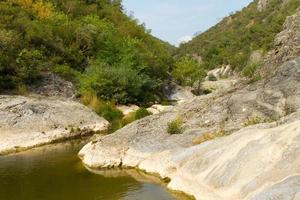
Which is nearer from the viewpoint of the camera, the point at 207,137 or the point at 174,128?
the point at 207,137

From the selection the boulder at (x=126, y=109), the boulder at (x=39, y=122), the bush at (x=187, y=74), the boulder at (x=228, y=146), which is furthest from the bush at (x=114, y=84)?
the bush at (x=187, y=74)

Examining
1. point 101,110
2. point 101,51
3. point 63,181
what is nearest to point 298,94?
point 63,181

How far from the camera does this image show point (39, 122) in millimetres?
48438

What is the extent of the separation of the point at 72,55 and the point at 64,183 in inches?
1815

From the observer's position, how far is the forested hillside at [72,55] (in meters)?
63.1

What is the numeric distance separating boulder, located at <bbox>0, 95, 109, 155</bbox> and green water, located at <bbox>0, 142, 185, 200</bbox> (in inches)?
224

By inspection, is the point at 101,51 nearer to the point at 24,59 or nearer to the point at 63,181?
the point at 24,59

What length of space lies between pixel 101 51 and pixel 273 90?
45729mm

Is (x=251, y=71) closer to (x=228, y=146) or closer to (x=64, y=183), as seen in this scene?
(x=228, y=146)

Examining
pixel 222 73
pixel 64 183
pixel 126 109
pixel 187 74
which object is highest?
pixel 187 74

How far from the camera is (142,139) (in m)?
37.1

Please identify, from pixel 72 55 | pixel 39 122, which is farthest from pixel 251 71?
pixel 72 55

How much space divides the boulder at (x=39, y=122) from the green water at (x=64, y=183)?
5679 mm

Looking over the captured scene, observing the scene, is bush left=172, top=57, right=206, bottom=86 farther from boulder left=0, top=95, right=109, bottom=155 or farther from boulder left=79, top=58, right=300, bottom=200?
boulder left=79, top=58, right=300, bottom=200
